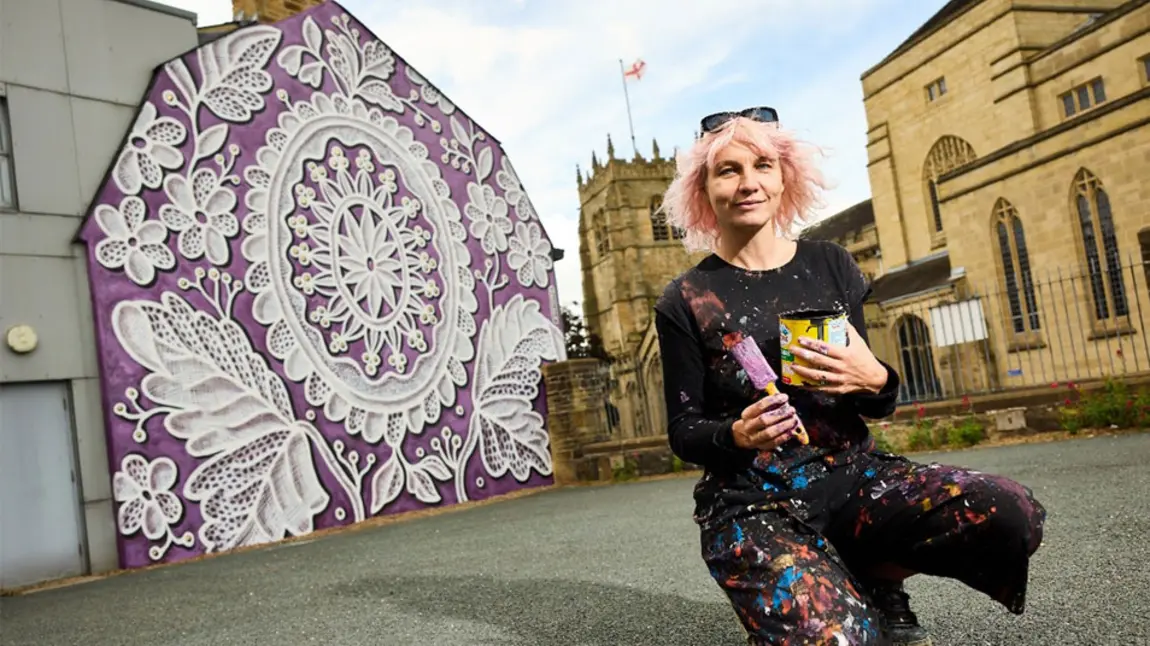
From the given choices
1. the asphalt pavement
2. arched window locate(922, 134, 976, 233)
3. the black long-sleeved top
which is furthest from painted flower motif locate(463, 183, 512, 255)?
arched window locate(922, 134, 976, 233)

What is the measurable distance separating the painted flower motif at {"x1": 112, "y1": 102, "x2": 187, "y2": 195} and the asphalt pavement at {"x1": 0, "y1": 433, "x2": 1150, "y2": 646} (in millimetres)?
4158

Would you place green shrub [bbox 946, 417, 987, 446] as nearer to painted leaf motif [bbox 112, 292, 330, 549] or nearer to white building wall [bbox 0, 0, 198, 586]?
painted leaf motif [bbox 112, 292, 330, 549]

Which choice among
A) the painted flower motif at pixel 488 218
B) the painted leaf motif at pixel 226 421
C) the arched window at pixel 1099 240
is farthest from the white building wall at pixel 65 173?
the arched window at pixel 1099 240

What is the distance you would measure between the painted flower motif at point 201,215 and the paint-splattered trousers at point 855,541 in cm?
865

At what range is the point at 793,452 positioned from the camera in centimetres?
227

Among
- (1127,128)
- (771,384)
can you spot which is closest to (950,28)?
(1127,128)

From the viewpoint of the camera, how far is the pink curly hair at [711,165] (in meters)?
2.40

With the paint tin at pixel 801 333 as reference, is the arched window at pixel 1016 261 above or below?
above

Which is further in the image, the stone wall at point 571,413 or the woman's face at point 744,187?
the stone wall at point 571,413

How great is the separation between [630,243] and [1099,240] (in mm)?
47597

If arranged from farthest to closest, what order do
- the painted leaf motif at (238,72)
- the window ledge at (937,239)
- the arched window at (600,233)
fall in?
1. the arched window at (600,233)
2. the window ledge at (937,239)
3. the painted leaf motif at (238,72)

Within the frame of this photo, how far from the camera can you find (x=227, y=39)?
1038cm

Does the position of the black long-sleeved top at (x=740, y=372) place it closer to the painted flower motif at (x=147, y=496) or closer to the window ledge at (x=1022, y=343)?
the painted flower motif at (x=147, y=496)

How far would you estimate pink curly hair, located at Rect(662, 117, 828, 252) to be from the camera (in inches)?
94.7
